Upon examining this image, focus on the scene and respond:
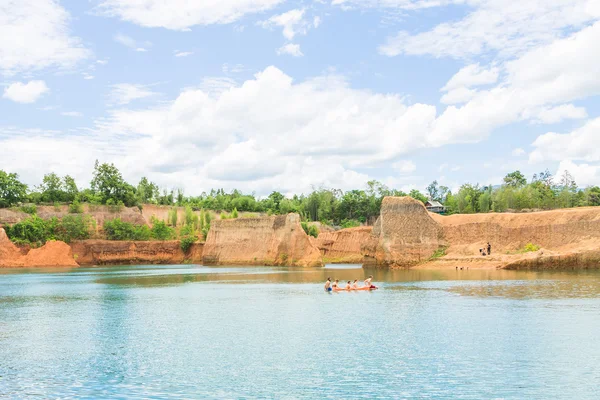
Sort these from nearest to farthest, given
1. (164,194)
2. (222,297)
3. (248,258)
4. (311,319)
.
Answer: (311,319) < (222,297) < (248,258) < (164,194)

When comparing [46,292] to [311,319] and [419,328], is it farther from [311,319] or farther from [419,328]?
[419,328]

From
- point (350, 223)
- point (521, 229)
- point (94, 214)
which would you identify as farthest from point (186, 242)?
point (521, 229)

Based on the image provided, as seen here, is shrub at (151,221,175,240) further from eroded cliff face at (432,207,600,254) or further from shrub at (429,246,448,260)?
shrub at (429,246,448,260)

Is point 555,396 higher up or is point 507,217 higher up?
point 507,217

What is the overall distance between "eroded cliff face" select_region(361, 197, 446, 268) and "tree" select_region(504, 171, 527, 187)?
7624 centimetres

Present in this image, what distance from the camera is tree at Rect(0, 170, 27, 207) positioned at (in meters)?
115

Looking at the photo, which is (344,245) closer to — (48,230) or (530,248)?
(530,248)

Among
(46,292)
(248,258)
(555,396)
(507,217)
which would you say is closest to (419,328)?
(555,396)

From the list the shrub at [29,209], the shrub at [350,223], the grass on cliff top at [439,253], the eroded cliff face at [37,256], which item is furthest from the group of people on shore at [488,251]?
the shrub at [29,209]

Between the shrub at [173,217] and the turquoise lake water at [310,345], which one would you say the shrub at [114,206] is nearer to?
the shrub at [173,217]

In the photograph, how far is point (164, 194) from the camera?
159125mm

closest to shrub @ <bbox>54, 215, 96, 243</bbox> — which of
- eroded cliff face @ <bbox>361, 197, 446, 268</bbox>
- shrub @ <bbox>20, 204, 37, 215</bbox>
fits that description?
shrub @ <bbox>20, 204, 37, 215</bbox>

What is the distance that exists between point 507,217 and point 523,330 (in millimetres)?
49592

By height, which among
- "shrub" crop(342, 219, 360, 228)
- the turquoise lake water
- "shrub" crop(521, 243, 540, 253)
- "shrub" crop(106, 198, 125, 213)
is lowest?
the turquoise lake water
